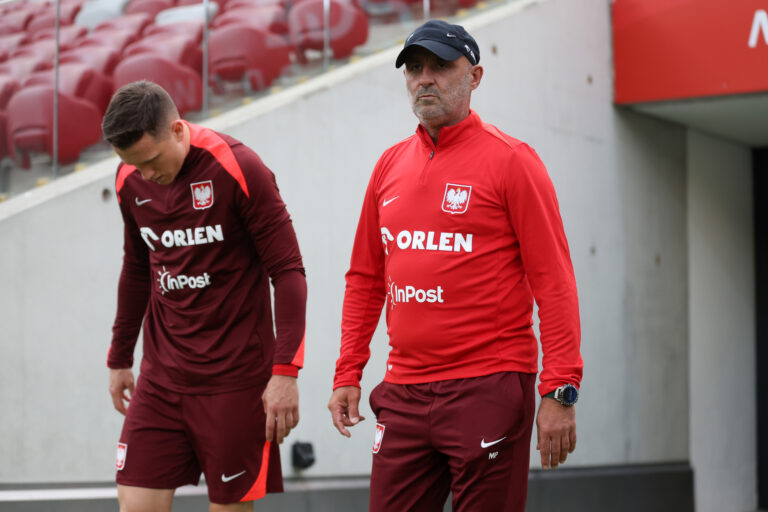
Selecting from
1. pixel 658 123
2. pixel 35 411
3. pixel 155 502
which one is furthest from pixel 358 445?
pixel 658 123

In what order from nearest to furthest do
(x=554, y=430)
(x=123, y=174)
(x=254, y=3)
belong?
(x=554, y=430) < (x=123, y=174) < (x=254, y=3)

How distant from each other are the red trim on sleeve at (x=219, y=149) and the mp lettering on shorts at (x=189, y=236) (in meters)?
0.16

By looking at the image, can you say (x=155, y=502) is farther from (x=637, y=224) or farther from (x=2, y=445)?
(x=637, y=224)

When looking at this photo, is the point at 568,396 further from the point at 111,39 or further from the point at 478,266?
the point at 111,39

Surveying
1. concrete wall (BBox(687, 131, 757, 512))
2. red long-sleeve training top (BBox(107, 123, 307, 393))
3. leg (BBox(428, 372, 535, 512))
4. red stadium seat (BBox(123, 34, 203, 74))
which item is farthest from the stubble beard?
concrete wall (BBox(687, 131, 757, 512))

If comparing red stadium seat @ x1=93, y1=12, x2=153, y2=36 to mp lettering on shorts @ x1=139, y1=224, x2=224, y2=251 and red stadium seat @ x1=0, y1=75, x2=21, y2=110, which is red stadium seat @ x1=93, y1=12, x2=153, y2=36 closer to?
red stadium seat @ x1=0, y1=75, x2=21, y2=110

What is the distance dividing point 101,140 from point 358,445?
2.23m

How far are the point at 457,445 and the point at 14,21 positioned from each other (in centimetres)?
409

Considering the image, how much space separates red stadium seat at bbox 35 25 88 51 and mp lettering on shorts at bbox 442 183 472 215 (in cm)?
348

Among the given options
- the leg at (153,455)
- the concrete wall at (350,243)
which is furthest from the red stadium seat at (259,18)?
the leg at (153,455)

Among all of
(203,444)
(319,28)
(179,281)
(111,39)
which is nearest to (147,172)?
(179,281)

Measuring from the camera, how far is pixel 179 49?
5.73m

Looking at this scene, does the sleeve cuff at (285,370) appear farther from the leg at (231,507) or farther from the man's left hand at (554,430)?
the man's left hand at (554,430)

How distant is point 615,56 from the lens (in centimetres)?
822
